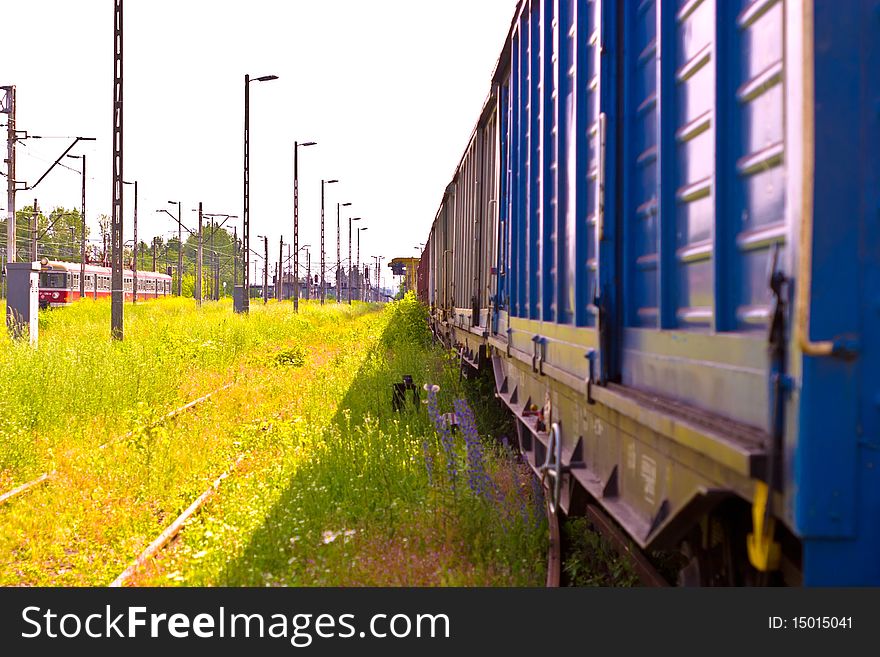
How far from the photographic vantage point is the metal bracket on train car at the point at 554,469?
454 cm

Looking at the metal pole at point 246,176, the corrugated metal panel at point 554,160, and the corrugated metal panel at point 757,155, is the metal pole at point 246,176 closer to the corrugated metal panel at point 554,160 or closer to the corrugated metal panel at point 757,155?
the corrugated metal panel at point 554,160

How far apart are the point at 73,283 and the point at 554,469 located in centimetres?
4040

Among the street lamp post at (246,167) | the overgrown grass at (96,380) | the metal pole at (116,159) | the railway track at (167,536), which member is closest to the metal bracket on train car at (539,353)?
the railway track at (167,536)

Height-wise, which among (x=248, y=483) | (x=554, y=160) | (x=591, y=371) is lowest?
(x=248, y=483)

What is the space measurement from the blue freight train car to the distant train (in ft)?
113

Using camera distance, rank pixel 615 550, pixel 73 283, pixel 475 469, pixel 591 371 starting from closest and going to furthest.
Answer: pixel 591 371
pixel 615 550
pixel 475 469
pixel 73 283

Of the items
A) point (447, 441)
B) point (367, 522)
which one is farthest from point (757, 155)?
point (447, 441)

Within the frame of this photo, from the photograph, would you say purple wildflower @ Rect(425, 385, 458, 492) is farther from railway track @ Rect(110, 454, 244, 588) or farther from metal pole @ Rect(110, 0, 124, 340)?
metal pole @ Rect(110, 0, 124, 340)

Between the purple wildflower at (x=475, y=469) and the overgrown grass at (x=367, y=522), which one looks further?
the purple wildflower at (x=475, y=469)

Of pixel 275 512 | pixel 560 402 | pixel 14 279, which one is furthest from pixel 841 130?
pixel 14 279

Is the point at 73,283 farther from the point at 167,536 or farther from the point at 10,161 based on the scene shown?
the point at 167,536

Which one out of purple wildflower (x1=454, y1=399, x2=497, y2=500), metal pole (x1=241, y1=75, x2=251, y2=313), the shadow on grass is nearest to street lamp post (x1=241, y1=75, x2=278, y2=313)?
metal pole (x1=241, y1=75, x2=251, y2=313)

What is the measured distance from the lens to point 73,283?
40.8 metres

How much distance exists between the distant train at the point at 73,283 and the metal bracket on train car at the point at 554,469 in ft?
112
